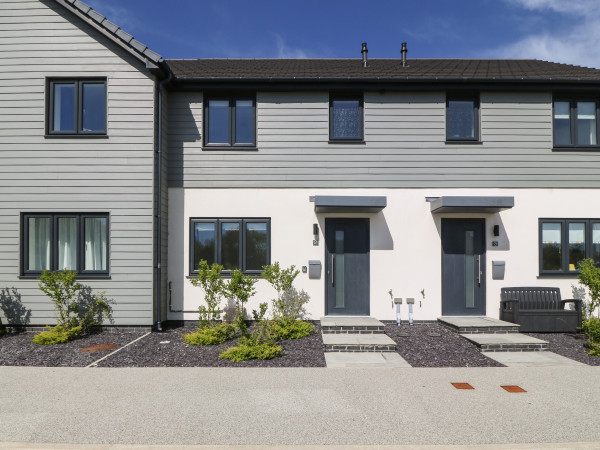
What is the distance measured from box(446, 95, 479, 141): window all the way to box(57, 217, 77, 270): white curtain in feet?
29.0

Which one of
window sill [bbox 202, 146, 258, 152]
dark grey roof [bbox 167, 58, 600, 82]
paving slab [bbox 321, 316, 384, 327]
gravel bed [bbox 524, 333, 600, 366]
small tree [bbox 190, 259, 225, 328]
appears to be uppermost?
dark grey roof [bbox 167, 58, 600, 82]

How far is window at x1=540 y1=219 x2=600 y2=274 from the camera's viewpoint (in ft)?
30.3

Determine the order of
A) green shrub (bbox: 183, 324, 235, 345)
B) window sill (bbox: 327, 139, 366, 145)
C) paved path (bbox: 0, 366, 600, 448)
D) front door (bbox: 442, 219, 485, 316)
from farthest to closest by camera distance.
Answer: window sill (bbox: 327, 139, 366, 145) → front door (bbox: 442, 219, 485, 316) → green shrub (bbox: 183, 324, 235, 345) → paved path (bbox: 0, 366, 600, 448)

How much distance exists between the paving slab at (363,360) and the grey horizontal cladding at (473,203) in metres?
3.60

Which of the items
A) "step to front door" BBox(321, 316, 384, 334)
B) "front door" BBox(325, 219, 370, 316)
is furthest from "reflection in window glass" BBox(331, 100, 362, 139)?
"step to front door" BBox(321, 316, 384, 334)

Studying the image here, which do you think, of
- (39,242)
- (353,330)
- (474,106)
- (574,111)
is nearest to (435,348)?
(353,330)

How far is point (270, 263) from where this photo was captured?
9.16m

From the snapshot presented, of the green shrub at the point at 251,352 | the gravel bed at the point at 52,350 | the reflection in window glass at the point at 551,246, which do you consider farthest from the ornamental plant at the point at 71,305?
the reflection in window glass at the point at 551,246

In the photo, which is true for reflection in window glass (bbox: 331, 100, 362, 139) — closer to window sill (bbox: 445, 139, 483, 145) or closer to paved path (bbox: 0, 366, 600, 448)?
window sill (bbox: 445, 139, 483, 145)

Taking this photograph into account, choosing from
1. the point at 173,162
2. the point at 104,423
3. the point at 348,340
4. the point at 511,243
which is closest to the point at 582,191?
the point at 511,243

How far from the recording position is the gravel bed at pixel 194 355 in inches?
245

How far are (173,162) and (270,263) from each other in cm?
332

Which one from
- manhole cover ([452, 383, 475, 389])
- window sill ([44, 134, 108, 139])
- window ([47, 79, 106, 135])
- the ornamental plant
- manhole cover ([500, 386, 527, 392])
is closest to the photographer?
manhole cover ([500, 386, 527, 392])

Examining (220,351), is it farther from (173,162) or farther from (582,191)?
(582,191)
